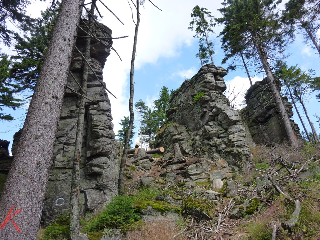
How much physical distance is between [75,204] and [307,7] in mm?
21630

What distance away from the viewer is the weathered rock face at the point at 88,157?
8391mm

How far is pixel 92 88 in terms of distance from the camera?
11008mm

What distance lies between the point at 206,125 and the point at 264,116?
797 centimetres

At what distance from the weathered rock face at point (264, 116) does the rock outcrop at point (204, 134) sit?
5.41m

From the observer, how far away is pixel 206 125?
1557cm

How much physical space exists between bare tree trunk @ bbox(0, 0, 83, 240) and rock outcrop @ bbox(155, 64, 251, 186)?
27.5ft

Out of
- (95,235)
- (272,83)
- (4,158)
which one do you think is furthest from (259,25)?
(4,158)

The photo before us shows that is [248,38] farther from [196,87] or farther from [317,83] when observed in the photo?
[317,83]

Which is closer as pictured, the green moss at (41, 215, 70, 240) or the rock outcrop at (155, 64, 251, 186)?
the green moss at (41, 215, 70, 240)

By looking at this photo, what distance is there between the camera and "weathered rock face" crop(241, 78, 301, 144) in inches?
731

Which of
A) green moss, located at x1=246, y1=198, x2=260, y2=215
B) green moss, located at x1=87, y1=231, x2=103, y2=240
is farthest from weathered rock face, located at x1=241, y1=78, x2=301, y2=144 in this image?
green moss, located at x1=87, y1=231, x2=103, y2=240

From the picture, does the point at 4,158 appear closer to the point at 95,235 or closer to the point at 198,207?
the point at 95,235

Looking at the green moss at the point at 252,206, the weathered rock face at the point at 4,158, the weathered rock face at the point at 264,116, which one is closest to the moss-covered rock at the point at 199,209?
the green moss at the point at 252,206

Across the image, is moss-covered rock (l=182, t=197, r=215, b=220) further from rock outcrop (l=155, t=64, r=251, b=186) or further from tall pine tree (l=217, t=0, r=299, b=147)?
tall pine tree (l=217, t=0, r=299, b=147)
